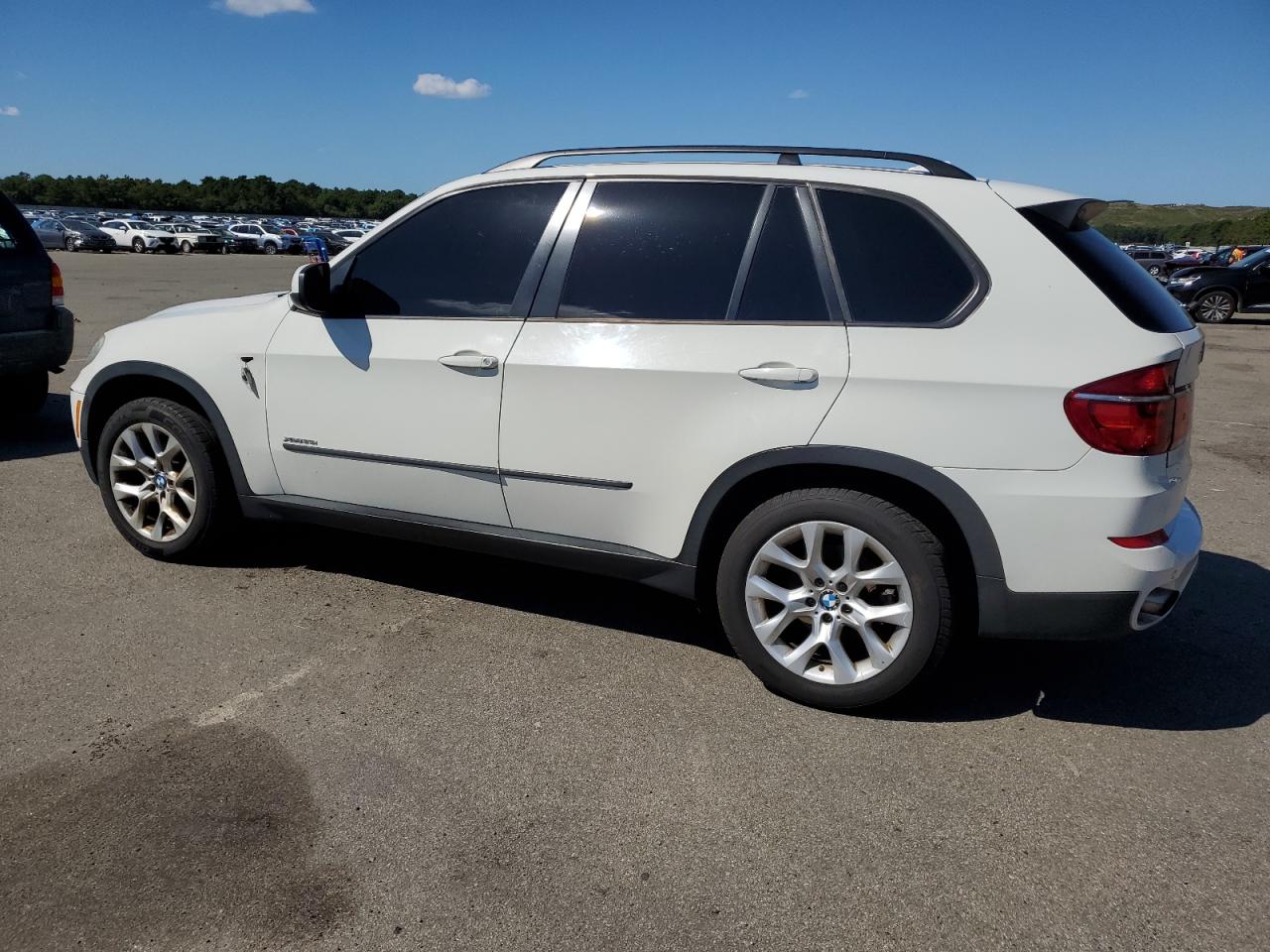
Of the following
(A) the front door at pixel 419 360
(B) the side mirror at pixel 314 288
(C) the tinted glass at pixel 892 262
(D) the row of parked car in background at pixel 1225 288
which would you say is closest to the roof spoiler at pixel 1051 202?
(C) the tinted glass at pixel 892 262

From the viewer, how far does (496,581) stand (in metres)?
4.71

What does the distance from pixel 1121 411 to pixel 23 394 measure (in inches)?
311

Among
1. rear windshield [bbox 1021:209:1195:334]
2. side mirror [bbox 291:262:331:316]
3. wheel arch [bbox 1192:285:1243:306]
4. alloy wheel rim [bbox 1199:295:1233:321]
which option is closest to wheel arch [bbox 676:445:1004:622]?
rear windshield [bbox 1021:209:1195:334]

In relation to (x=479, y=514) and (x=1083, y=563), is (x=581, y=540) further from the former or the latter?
(x=1083, y=563)

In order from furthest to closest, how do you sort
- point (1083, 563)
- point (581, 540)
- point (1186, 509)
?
point (581, 540), point (1186, 509), point (1083, 563)

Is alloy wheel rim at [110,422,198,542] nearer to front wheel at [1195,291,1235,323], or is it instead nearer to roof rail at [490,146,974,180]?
roof rail at [490,146,974,180]

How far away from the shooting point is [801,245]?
3.51m

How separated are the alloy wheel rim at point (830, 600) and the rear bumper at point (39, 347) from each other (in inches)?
235

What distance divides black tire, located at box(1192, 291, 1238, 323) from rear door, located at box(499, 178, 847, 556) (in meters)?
20.8

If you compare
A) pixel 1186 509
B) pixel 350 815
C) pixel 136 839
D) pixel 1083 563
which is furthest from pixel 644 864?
pixel 1186 509

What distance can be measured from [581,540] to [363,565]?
61.2 inches

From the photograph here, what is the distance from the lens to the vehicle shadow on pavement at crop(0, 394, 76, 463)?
22.9ft

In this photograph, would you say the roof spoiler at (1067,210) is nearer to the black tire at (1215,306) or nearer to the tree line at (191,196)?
the black tire at (1215,306)

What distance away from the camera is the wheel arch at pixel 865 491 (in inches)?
126
